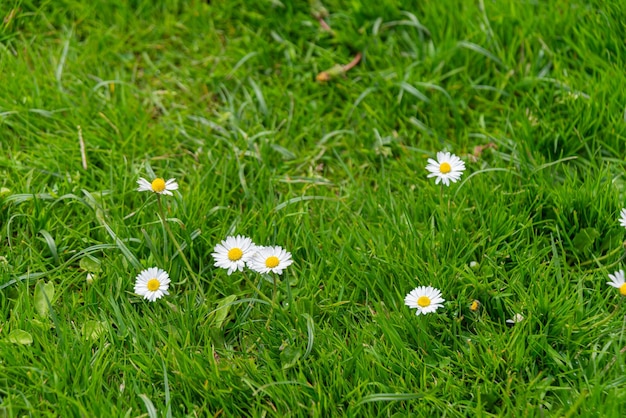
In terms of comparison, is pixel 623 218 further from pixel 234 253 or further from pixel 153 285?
pixel 153 285

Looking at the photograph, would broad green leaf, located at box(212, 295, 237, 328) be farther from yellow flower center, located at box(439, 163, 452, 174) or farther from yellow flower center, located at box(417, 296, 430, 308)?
yellow flower center, located at box(439, 163, 452, 174)

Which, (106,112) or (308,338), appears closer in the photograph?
(308,338)

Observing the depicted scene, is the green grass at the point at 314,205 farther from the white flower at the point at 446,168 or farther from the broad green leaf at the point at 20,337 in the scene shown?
the white flower at the point at 446,168

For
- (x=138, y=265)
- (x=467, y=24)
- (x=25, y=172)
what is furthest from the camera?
(x=467, y=24)

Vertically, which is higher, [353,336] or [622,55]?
[622,55]

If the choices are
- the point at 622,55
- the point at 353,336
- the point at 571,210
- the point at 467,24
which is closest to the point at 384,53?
the point at 467,24

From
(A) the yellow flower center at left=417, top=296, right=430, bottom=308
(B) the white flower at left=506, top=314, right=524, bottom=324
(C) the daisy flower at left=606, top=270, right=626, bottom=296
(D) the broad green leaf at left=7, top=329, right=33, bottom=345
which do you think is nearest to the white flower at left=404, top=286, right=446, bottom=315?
(A) the yellow flower center at left=417, top=296, right=430, bottom=308

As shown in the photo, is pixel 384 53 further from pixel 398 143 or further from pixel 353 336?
pixel 353 336
